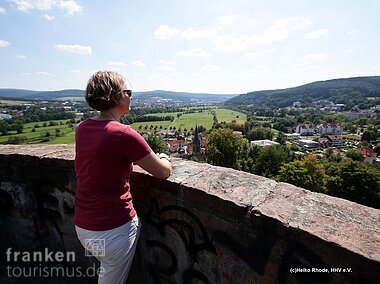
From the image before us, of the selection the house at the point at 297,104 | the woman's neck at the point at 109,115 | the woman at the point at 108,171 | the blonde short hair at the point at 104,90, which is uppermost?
the blonde short hair at the point at 104,90

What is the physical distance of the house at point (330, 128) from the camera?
94.3 meters

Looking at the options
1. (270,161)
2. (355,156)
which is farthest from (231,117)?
(270,161)

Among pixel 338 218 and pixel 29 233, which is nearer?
pixel 338 218

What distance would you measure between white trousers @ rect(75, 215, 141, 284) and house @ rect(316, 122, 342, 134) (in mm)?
105261

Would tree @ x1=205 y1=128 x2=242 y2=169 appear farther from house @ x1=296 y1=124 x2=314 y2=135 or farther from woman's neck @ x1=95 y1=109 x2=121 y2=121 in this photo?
house @ x1=296 y1=124 x2=314 y2=135

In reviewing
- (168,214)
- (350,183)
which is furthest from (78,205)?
(350,183)

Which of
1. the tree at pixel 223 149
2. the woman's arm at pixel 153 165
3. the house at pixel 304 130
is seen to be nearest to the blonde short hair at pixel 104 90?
the woman's arm at pixel 153 165

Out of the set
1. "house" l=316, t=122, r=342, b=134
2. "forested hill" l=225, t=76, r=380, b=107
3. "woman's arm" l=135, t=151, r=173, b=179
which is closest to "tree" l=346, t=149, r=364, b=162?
"house" l=316, t=122, r=342, b=134

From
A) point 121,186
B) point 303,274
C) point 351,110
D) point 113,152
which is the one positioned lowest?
point 351,110

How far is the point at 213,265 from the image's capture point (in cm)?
186

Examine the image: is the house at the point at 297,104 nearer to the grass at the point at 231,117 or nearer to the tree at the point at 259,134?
the grass at the point at 231,117

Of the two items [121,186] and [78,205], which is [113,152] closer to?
[121,186]

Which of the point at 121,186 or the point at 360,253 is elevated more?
the point at 121,186

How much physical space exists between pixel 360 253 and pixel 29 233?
305cm
